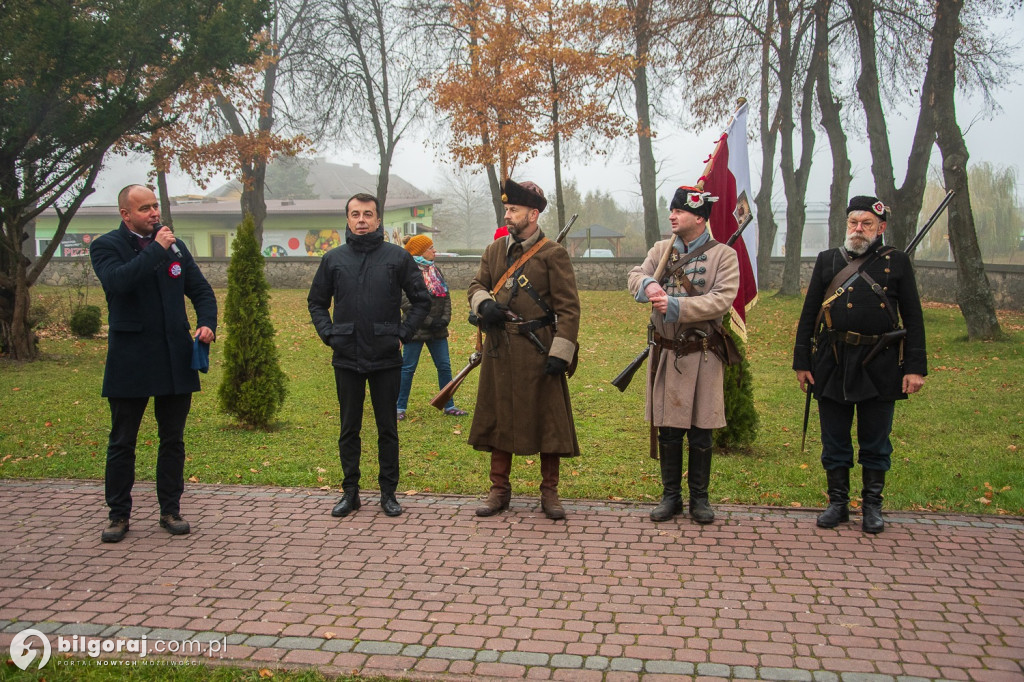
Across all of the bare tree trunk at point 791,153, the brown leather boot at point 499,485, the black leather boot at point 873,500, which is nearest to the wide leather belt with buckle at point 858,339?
the black leather boot at point 873,500

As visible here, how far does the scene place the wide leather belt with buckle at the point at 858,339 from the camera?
215 inches

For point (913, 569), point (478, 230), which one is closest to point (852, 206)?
point (913, 569)

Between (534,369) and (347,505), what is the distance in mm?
1536

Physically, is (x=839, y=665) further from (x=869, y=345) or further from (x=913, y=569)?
(x=869, y=345)

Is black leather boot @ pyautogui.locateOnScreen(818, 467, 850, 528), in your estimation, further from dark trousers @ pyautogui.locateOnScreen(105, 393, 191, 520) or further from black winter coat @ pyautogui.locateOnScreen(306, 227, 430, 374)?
dark trousers @ pyautogui.locateOnScreen(105, 393, 191, 520)

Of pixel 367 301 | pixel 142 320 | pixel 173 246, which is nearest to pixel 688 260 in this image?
pixel 367 301

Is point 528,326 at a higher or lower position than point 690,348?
higher

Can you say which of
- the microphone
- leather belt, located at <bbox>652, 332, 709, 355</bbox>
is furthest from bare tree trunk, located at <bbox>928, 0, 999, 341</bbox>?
the microphone

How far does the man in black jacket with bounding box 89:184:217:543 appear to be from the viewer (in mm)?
5305

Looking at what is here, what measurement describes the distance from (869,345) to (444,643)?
315 cm

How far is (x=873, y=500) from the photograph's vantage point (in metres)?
5.57

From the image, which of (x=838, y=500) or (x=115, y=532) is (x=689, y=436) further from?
(x=115, y=532)

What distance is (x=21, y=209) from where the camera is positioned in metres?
12.5

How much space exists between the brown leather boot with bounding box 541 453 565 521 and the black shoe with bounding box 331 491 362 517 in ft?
4.09
